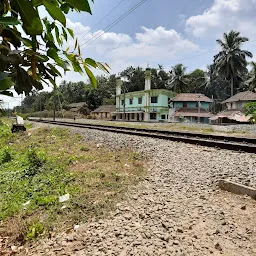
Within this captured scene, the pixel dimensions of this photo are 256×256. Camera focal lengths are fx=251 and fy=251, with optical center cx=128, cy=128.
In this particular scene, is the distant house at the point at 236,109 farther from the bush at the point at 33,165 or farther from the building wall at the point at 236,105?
the bush at the point at 33,165

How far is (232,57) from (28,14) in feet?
156

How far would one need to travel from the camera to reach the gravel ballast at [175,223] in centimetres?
256

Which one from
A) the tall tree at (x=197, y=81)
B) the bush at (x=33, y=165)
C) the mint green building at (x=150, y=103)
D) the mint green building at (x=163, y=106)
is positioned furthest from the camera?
the tall tree at (x=197, y=81)

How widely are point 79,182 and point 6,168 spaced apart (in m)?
3.49

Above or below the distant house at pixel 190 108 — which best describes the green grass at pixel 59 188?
below

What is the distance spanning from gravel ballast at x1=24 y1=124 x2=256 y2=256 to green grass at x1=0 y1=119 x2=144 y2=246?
0.31 m

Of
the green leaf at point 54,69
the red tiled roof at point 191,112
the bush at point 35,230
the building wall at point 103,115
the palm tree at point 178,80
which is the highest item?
the palm tree at point 178,80

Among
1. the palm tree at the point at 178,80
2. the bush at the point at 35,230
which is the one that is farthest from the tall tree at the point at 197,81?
the bush at the point at 35,230

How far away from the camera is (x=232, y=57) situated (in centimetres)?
4297

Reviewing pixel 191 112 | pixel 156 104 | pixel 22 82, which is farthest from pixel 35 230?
pixel 156 104

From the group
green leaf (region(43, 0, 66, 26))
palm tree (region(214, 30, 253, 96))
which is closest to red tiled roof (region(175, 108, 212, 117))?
palm tree (region(214, 30, 253, 96))

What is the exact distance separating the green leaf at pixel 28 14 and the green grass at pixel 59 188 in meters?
1.52

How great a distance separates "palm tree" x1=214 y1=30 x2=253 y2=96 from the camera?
141 ft

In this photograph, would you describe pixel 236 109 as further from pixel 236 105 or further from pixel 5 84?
pixel 5 84
